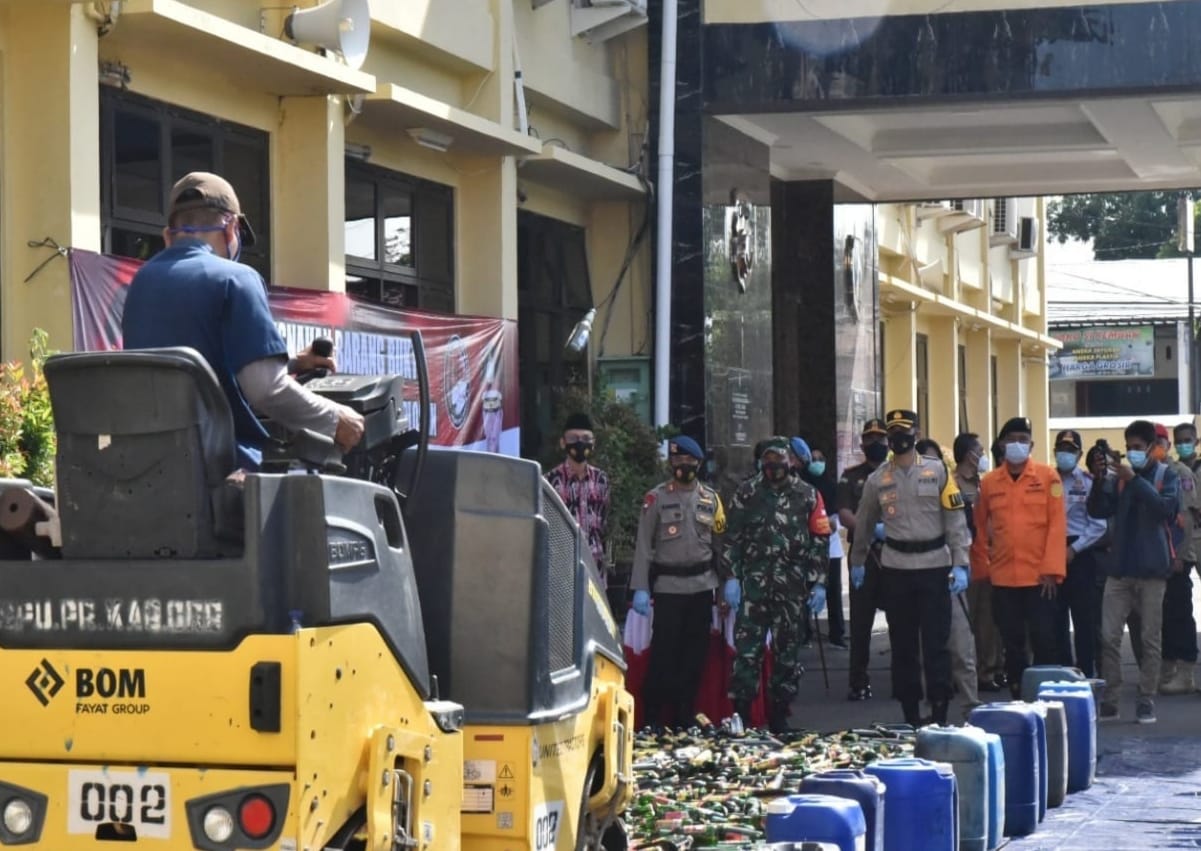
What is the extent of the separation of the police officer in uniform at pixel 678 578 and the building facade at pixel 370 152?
268 cm

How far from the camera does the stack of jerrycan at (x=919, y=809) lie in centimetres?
851

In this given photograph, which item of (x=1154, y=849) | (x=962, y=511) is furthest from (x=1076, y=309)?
(x=1154, y=849)

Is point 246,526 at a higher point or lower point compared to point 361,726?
higher

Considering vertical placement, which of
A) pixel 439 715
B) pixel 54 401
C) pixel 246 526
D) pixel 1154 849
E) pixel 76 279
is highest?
pixel 76 279

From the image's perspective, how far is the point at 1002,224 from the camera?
35.0 meters

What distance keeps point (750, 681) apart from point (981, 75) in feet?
20.6

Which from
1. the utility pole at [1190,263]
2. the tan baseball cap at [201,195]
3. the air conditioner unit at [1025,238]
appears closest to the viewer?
the tan baseball cap at [201,195]

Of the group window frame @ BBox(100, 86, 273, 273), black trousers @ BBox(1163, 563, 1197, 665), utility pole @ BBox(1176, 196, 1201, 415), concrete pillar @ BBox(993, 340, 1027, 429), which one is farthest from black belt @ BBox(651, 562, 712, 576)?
utility pole @ BBox(1176, 196, 1201, 415)

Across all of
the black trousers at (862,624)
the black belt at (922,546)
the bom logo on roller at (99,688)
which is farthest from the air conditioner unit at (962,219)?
the bom logo on roller at (99,688)

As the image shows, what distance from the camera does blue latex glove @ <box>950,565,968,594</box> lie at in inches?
514

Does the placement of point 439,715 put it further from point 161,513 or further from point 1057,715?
point 1057,715

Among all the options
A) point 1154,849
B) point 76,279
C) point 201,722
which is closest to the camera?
point 201,722

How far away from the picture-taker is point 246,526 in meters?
5.25

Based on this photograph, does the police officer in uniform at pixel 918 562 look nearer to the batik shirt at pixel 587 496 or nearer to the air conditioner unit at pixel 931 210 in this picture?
the batik shirt at pixel 587 496
